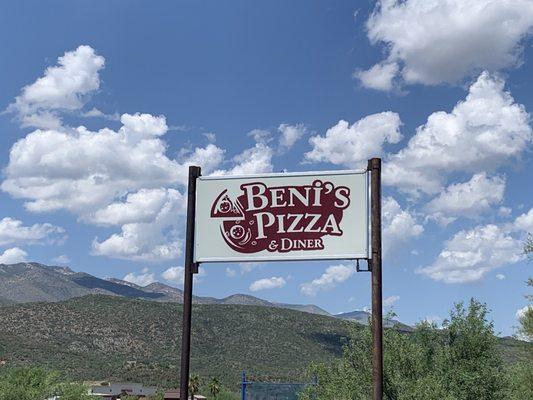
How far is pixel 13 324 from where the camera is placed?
166625 mm

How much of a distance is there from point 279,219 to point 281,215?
0.30ft

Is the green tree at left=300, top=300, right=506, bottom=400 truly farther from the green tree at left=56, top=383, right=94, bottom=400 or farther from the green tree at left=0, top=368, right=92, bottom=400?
the green tree at left=56, top=383, right=94, bottom=400

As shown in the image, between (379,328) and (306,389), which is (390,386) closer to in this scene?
(306,389)

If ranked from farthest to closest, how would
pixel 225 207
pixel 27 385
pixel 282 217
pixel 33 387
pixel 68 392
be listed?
1. pixel 68 392
2. pixel 27 385
3. pixel 33 387
4. pixel 225 207
5. pixel 282 217

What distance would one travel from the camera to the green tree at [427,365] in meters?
25.6

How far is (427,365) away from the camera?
104 feet

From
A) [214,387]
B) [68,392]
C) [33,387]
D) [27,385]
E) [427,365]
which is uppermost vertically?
[427,365]

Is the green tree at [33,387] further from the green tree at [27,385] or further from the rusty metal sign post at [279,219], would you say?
the rusty metal sign post at [279,219]

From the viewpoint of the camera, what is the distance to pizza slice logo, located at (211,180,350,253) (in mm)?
13805

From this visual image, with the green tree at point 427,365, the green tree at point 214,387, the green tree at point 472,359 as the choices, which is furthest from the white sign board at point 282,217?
the green tree at point 214,387

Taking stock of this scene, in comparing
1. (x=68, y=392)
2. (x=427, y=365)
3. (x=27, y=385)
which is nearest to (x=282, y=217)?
(x=427, y=365)

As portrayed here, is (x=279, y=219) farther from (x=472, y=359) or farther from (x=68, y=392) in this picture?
(x=68, y=392)

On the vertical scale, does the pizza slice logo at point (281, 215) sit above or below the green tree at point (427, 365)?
above

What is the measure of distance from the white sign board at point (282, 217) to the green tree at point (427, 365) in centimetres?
1157
